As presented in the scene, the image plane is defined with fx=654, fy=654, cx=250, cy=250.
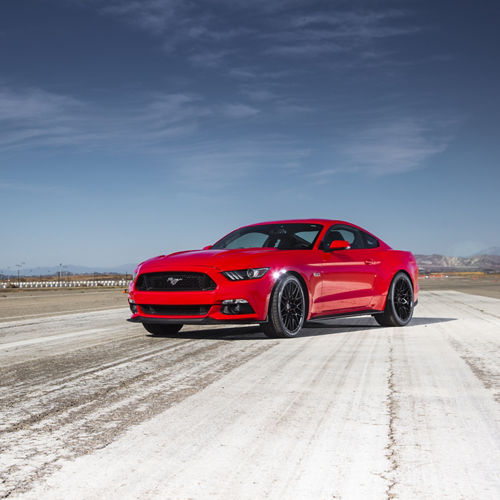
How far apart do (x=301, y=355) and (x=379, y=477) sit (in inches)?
150

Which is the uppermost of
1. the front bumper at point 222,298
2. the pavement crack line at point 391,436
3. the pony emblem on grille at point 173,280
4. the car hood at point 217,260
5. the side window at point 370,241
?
the side window at point 370,241

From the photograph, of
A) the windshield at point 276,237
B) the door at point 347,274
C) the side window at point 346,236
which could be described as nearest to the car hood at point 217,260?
the windshield at point 276,237

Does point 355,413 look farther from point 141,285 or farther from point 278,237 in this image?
point 278,237

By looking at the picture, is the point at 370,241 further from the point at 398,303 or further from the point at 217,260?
the point at 217,260

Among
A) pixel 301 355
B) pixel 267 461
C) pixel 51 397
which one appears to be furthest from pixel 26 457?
pixel 301 355

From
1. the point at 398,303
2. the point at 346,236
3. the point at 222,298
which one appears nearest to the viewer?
the point at 222,298

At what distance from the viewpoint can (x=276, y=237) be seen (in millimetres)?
9234

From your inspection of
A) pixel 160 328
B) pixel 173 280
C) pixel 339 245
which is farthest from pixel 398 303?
pixel 173 280

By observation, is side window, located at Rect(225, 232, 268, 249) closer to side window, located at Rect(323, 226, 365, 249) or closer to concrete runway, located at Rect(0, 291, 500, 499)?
side window, located at Rect(323, 226, 365, 249)

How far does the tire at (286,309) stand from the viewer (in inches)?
305

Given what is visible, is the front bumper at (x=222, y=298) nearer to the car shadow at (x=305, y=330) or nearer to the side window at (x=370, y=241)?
the car shadow at (x=305, y=330)

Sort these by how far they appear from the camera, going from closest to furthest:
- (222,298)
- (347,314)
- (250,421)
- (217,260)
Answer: (250,421)
(222,298)
(217,260)
(347,314)

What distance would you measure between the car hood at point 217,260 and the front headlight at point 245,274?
0.16 ft

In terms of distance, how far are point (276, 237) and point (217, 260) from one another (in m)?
1.67
